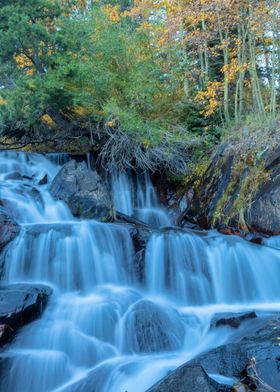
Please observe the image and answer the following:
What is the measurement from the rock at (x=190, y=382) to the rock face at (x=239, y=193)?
15.6ft

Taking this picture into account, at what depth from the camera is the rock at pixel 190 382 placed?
295 centimetres

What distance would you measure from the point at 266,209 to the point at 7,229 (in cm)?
496

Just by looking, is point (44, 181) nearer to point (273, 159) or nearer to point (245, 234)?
point (245, 234)

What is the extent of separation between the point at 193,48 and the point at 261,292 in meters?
8.71

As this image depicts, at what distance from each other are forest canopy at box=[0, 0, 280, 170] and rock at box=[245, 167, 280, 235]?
8.28ft

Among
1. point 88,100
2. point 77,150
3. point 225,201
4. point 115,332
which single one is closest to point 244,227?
point 225,201

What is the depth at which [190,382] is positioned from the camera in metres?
3.01

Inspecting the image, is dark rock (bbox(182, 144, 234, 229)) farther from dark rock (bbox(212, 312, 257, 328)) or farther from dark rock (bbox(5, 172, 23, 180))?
dark rock (bbox(5, 172, 23, 180))

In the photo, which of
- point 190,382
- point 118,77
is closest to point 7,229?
point 190,382

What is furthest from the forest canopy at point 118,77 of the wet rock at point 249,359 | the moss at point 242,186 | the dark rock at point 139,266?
the wet rock at point 249,359

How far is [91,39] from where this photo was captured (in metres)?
9.94

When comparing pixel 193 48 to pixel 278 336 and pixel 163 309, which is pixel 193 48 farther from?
pixel 278 336

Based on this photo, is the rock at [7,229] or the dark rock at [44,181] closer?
the rock at [7,229]

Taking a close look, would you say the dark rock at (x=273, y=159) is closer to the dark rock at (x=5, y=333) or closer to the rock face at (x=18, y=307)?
the rock face at (x=18, y=307)
